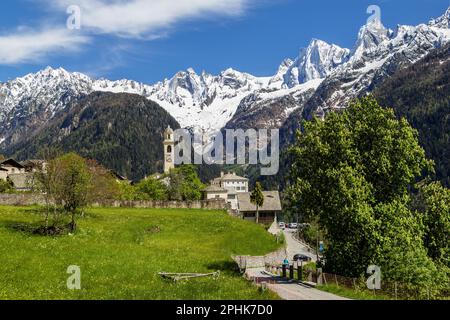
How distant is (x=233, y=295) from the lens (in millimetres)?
29219

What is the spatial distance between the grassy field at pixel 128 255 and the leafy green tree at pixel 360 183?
32.0 feet

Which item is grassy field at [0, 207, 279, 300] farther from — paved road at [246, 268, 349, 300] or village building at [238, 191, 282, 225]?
village building at [238, 191, 282, 225]

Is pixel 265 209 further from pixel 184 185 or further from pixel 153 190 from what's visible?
pixel 153 190

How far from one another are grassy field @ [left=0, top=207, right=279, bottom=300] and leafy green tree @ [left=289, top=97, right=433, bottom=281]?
9763mm

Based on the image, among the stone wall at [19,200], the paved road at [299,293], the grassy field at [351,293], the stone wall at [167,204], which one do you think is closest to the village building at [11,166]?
the stone wall at [167,204]

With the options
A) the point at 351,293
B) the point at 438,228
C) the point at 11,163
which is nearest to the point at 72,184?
the point at 351,293

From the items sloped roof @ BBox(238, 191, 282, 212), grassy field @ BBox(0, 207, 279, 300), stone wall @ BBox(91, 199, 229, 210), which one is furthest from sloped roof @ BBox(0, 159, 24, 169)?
grassy field @ BBox(0, 207, 279, 300)

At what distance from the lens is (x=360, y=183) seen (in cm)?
4456

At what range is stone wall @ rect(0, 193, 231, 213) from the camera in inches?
3401

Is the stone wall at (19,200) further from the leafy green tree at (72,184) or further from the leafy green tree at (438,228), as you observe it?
the leafy green tree at (438,228)

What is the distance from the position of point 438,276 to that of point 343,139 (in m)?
14.4

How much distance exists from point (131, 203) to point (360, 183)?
6070 centimetres
